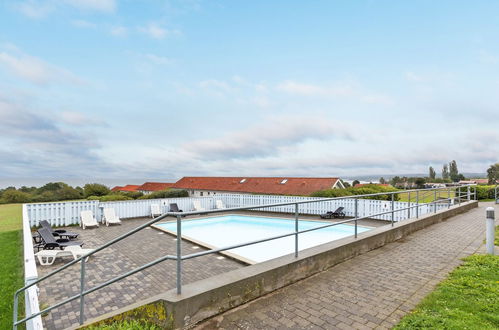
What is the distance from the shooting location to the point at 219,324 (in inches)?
120

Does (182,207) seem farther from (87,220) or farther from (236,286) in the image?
(236,286)

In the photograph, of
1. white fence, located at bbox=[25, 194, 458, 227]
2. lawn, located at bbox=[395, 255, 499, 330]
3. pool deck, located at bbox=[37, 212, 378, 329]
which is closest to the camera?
lawn, located at bbox=[395, 255, 499, 330]

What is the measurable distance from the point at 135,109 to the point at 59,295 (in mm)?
20388

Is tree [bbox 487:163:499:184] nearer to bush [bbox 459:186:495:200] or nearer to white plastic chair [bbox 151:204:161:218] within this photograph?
bush [bbox 459:186:495:200]

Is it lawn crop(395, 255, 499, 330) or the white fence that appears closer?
lawn crop(395, 255, 499, 330)

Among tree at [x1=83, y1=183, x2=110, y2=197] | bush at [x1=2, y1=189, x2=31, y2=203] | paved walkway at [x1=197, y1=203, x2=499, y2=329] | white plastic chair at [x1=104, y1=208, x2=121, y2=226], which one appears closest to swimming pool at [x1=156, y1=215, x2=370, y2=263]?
white plastic chair at [x1=104, y1=208, x2=121, y2=226]

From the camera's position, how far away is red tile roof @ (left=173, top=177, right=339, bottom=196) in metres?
30.9

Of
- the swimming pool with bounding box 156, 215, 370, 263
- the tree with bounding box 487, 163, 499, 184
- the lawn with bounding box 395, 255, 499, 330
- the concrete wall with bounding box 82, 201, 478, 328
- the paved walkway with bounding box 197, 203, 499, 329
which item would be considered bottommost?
the swimming pool with bounding box 156, 215, 370, 263

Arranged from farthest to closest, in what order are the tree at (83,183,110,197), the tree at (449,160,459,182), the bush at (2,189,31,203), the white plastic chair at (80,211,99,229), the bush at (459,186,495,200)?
the tree at (449,160,459,182) → the bush at (2,189,31,203) → the tree at (83,183,110,197) → the bush at (459,186,495,200) → the white plastic chair at (80,211,99,229)

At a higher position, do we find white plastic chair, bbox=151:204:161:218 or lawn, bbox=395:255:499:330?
lawn, bbox=395:255:499:330

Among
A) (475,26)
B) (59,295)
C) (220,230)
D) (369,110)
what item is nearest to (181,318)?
(59,295)

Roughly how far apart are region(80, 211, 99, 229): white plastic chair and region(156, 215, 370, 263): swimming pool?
10.6 feet

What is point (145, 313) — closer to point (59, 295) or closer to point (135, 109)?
point (59, 295)

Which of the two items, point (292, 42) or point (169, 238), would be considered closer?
point (169, 238)
